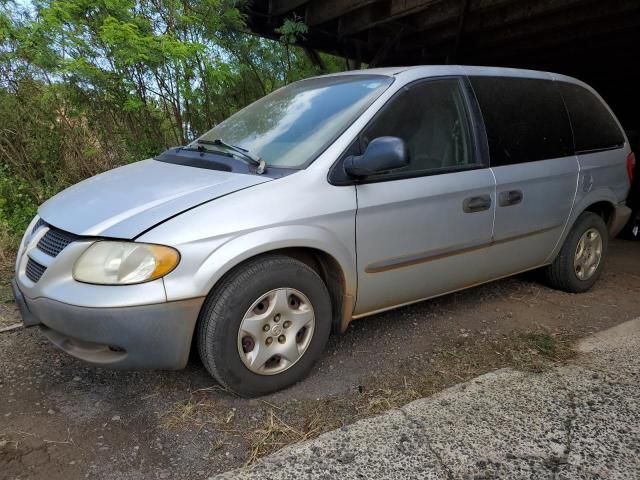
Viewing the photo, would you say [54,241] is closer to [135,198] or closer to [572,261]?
[135,198]

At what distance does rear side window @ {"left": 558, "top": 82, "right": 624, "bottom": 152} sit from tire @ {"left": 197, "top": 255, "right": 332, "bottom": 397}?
102 inches

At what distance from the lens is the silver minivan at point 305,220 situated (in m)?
2.10

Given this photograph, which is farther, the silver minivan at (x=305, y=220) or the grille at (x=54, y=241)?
the grille at (x=54, y=241)

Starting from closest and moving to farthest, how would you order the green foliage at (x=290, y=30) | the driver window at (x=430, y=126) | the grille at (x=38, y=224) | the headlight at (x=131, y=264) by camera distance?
the headlight at (x=131, y=264) → the grille at (x=38, y=224) → the driver window at (x=430, y=126) → the green foliage at (x=290, y=30)

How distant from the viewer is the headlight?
2059 millimetres

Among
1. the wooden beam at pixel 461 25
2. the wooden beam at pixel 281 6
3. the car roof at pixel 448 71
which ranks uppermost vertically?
the wooden beam at pixel 281 6

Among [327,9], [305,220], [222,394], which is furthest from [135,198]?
[327,9]

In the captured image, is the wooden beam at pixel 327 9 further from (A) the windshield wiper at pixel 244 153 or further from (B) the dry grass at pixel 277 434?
(B) the dry grass at pixel 277 434

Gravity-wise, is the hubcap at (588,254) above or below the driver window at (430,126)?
below

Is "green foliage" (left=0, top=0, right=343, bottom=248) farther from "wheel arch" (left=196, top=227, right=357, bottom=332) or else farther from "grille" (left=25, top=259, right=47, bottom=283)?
"wheel arch" (left=196, top=227, right=357, bottom=332)

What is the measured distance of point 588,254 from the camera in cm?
407

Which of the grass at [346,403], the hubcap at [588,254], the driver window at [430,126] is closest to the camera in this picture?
the grass at [346,403]

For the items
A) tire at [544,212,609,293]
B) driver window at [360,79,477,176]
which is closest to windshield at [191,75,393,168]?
driver window at [360,79,477,176]

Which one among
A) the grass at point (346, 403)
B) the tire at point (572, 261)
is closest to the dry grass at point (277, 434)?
the grass at point (346, 403)
